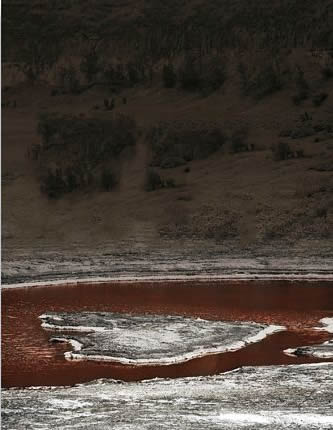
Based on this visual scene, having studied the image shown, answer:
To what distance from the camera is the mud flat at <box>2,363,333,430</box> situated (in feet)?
26.6

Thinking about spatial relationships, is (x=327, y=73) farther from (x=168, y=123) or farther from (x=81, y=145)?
(x=81, y=145)

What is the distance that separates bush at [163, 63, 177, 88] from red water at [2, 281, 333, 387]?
15.8 metres

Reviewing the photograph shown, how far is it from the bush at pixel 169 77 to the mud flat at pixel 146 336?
770 inches

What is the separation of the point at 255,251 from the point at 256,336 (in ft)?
29.9

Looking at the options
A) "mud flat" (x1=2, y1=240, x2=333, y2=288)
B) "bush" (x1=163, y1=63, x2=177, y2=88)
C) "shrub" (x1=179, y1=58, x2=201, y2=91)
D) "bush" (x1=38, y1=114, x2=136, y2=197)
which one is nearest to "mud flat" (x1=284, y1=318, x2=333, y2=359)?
"mud flat" (x1=2, y1=240, x2=333, y2=288)

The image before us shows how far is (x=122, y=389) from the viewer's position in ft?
31.3

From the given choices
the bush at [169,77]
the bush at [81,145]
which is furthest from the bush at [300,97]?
the bush at [81,145]

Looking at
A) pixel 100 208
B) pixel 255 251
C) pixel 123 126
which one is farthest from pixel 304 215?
pixel 123 126

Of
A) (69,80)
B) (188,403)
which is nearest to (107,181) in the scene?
(69,80)

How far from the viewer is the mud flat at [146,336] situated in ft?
38.2

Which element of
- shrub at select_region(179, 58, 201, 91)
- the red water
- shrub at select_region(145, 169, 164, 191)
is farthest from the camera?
shrub at select_region(179, 58, 201, 91)

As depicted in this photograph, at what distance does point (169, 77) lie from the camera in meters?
33.2

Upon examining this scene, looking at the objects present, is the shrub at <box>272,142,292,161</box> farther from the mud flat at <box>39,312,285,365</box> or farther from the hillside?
the mud flat at <box>39,312,285,365</box>

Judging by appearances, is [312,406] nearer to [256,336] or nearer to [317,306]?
[256,336]
